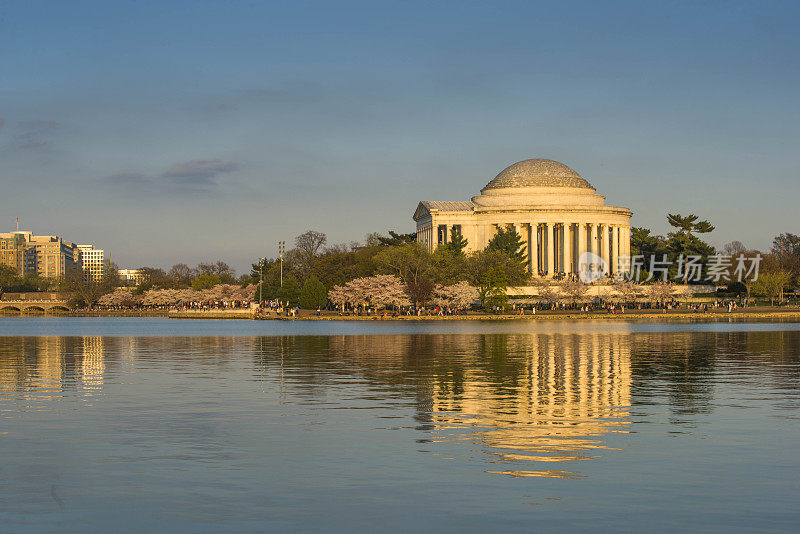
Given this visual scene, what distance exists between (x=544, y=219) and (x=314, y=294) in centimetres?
4703

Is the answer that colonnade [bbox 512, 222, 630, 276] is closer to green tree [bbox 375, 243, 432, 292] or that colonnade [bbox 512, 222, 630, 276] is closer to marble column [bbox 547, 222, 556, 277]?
marble column [bbox 547, 222, 556, 277]

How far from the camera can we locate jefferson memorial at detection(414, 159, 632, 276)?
17400 cm

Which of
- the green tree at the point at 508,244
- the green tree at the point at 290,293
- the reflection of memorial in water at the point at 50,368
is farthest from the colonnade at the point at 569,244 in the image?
the reflection of memorial in water at the point at 50,368

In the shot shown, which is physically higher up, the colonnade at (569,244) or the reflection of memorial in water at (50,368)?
the colonnade at (569,244)

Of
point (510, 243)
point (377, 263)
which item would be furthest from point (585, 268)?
point (377, 263)

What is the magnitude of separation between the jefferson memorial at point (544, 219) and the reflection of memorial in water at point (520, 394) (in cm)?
11426

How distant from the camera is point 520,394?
31.2 m

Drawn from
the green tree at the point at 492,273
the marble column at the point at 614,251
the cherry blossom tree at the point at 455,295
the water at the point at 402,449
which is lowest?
the water at the point at 402,449

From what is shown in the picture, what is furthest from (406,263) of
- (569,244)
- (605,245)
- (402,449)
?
(402,449)

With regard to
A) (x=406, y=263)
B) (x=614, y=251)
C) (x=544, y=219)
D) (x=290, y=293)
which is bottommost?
(x=290, y=293)

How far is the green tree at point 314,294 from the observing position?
148 m

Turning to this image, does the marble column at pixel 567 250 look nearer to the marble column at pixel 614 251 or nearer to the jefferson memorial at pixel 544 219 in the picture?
the jefferson memorial at pixel 544 219

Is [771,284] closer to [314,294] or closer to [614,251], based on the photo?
[614,251]

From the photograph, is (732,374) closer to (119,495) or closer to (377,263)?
(119,495)
